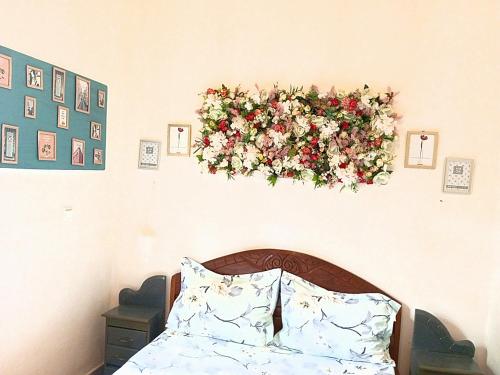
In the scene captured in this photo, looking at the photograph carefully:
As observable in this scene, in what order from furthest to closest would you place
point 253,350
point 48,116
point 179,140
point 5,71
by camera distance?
point 179,140 < point 253,350 < point 48,116 < point 5,71

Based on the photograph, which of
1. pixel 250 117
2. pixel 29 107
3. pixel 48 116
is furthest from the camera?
pixel 250 117

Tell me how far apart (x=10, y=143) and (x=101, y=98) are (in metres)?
0.79

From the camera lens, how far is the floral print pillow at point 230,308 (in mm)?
2172

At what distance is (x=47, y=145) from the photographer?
6.51ft

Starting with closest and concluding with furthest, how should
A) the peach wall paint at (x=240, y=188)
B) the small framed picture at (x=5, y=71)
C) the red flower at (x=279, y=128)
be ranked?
the small framed picture at (x=5, y=71) → the peach wall paint at (x=240, y=188) → the red flower at (x=279, y=128)

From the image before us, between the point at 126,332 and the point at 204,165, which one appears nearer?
the point at 126,332

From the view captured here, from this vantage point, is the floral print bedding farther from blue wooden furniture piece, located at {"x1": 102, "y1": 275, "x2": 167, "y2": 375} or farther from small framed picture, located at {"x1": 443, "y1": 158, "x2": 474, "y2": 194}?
small framed picture, located at {"x1": 443, "y1": 158, "x2": 474, "y2": 194}

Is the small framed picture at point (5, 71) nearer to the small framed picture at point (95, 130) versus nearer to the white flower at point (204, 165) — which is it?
the small framed picture at point (95, 130)

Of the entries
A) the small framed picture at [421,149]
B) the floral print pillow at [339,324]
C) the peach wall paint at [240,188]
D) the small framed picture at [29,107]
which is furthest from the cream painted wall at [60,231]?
the small framed picture at [421,149]

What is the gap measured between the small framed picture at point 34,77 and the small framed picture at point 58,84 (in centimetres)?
9

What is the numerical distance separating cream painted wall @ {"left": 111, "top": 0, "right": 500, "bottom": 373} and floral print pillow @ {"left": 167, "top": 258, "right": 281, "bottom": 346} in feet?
0.83

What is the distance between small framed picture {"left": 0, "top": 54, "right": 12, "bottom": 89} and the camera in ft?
5.53

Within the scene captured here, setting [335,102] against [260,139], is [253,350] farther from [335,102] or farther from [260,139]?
[335,102]

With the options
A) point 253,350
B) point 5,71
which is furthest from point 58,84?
point 253,350
